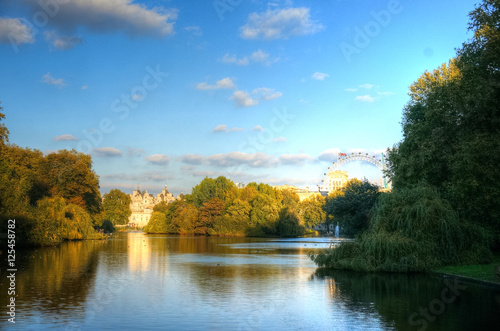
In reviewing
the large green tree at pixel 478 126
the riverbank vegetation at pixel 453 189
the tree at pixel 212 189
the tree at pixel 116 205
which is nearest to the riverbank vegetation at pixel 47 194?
the riverbank vegetation at pixel 453 189

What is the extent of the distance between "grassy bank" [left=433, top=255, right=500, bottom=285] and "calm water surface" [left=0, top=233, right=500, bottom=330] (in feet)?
3.34

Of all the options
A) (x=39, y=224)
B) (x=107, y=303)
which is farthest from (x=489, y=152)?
(x=39, y=224)

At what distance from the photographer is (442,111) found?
99.0 feet

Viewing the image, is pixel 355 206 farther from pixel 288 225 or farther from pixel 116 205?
pixel 116 205

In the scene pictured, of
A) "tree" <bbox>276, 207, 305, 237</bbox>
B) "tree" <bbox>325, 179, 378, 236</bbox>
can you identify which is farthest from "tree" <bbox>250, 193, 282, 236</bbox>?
"tree" <bbox>325, 179, 378, 236</bbox>

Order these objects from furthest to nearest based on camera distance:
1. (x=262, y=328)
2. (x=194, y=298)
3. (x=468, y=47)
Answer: (x=468, y=47)
(x=194, y=298)
(x=262, y=328)

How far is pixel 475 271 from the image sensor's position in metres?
24.3

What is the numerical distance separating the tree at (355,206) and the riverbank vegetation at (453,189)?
9865 millimetres

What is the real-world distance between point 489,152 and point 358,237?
12080 millimetres

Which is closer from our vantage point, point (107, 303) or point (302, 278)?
point (107, 303)

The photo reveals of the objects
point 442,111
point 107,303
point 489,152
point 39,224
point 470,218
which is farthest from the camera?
point 39,224

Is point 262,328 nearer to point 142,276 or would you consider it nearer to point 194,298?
point 194,298

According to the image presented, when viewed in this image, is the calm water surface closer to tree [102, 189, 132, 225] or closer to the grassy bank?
the grassy bank

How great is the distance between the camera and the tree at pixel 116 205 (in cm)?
15410
